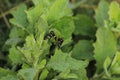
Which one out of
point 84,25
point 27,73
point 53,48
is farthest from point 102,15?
point 27,73

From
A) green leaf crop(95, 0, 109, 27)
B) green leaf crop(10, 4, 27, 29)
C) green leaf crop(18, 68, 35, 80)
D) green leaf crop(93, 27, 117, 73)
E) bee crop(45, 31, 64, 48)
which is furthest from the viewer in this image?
green leaf crop(95, 0, 109, 27)

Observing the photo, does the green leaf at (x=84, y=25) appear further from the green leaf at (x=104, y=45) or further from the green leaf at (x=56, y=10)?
the green leaf at (x=56, y=10)

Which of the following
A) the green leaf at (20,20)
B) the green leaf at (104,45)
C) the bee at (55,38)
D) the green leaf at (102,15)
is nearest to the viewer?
the bee at (55,38)

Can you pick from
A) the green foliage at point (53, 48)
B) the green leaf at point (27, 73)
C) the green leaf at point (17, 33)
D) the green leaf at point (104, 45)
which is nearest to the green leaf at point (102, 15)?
the green foliage at point (53, 48)

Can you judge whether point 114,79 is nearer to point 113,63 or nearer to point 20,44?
point 113,63

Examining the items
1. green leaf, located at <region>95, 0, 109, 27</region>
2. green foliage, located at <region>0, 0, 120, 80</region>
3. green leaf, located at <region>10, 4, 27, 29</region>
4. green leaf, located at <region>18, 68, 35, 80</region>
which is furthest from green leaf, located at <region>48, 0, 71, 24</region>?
green leaf, located at <region>95, 0, 109, 27</region>

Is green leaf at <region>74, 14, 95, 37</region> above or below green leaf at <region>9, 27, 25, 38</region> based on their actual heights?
below

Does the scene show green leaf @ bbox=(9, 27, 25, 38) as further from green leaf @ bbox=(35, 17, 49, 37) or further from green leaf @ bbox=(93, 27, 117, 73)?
green leaf @ bbox=(93, 27, 117, 73)
